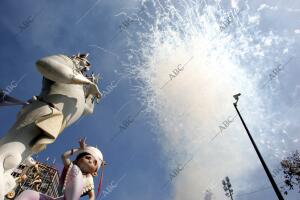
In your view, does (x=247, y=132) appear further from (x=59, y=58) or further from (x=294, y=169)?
(x=294, y=169)

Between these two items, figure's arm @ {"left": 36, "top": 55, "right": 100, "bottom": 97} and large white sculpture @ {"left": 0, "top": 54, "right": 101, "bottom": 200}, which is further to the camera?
figure's arm @ {"left": 36, "top": 55, "right": 100, "bottom": 97}

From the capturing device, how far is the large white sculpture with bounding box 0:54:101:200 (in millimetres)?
2995

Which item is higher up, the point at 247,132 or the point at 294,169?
the point at 294,169

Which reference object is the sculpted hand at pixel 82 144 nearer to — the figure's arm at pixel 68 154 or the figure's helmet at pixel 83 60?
the figure's arm at pixel 68 154

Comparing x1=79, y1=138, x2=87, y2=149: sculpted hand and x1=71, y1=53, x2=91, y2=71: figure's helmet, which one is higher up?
x1=71, y1=53, x2=91, y2=71: figure's helmet

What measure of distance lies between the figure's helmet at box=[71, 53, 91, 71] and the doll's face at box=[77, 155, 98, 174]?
1.70 m

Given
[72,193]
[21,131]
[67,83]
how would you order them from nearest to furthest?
[72,193] < [21,131] < [67,83]

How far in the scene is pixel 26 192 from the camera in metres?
2.81

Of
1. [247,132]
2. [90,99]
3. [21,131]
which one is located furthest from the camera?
[247,132]

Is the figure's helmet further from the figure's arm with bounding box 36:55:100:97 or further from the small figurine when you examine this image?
the small figurine

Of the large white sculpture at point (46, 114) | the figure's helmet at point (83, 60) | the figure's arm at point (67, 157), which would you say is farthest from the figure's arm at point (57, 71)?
the figure's arm at point (67, 157)

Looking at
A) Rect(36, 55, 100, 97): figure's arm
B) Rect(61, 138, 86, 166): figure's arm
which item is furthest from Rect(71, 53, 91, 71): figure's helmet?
Rect(61, 138, 86, 166): figure's arm

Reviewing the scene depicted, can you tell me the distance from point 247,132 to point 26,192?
8.00 meters

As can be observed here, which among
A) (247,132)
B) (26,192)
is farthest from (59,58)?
(247,132)
